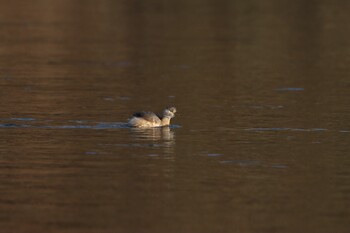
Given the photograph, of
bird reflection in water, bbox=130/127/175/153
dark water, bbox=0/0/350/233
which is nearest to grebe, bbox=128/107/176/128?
bird reflection in water, bbox=130/127/175/153

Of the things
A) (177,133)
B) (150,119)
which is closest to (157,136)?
(177,133)

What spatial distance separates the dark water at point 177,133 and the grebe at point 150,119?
0.19 meters

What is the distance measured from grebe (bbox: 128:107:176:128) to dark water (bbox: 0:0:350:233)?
19 centimetres

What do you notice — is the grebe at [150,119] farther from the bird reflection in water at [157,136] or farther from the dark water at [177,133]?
the dark water at [177,133]

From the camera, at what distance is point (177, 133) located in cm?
2008

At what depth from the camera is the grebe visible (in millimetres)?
20391

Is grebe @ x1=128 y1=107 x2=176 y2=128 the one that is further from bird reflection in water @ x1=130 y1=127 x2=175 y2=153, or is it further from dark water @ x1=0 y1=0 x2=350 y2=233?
dark water @ x1=0 y1=0 x2=350 y2=233

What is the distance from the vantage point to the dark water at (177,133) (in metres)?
13.9

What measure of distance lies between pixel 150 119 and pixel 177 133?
700 millimetres

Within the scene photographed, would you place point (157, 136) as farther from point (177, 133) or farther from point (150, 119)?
point (150, 119)

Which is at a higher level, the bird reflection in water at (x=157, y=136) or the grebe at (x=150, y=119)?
the grebe at (x=150, y=119)

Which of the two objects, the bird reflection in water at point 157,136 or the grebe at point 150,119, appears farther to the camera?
the grebe at point 150,119

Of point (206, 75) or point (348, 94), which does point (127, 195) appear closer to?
point (348, 94)

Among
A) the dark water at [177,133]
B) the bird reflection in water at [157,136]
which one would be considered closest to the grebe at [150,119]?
the bird reflection in water at [157,136]
